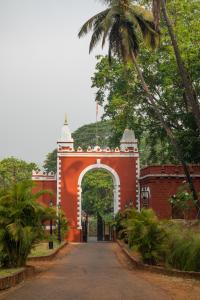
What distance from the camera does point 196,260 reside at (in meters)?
11.8

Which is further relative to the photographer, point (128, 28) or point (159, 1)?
point (128, 28)

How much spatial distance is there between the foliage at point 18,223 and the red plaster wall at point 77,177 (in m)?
18.2

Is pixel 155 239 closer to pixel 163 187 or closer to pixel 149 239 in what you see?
pixel 149 239

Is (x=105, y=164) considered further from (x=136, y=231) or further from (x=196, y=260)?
(x=196, y=260)

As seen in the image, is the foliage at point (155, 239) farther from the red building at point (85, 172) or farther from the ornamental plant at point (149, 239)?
the red building at point (85, 172)

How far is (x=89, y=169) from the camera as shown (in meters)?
31.5

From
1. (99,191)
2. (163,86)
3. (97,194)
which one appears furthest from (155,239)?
(99,191)

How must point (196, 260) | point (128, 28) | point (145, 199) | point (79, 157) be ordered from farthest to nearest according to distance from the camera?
point (79, 157)
point (145, 199)
point (128, 28)
point (196, 260)

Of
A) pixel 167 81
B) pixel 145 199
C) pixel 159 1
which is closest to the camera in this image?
pixel 159 1

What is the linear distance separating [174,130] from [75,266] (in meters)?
16.3

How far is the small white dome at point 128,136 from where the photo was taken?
3212cm

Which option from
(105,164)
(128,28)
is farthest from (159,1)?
(105,164)

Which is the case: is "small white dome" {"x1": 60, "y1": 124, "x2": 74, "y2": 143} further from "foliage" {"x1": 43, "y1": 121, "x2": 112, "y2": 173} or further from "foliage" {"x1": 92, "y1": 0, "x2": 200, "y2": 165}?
"foliage" {"x1": 43, "y1": 121, "x2": 112, "y2": 173}

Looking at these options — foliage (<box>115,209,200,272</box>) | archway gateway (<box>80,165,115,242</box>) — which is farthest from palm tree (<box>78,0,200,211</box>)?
archway gateway (<box>80,165,115,242</box>)
